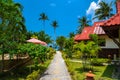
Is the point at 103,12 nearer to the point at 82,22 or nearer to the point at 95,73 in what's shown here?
the point at 82,22

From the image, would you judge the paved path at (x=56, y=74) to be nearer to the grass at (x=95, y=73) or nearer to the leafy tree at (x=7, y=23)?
the grass at (x=95, y=73)

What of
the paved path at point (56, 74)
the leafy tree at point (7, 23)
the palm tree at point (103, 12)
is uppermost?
the palm tree at point (103, 12)

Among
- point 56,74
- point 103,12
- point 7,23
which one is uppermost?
point 103,12

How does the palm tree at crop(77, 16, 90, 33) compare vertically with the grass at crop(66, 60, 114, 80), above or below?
above

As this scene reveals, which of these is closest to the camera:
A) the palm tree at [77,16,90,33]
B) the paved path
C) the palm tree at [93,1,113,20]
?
the paved path

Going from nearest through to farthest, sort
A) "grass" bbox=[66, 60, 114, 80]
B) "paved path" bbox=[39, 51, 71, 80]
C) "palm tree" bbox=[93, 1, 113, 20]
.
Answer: "grass" bbox=[66, 60, 114, 80]
"paved path" bbox=[39, 51, 71, 80]
"palm tree" bbox=[93, 1, 113, 20]

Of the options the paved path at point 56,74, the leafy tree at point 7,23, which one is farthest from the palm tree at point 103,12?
the leafy tree at point 7,23

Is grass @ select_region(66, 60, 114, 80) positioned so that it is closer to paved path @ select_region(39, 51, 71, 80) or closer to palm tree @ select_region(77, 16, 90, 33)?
paved path @ select_region(39, 51, 71, 80)

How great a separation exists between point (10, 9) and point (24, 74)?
5.34m

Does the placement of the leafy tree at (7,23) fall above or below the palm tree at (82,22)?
below

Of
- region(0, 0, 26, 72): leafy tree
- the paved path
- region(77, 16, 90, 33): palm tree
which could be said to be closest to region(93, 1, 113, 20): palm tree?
region(77, 16, 90, 33): palm tree

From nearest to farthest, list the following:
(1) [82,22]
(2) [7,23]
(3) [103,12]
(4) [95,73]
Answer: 1. (2) [7,23]
2. (4) [95,73]
3. (3) [103,12]
4. (1) [82,22]

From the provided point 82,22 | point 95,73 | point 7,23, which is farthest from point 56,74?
point 82,22

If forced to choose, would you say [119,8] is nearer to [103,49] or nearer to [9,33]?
[9,33]
